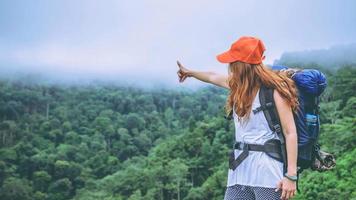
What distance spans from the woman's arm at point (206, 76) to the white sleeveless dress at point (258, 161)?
0.30 metres

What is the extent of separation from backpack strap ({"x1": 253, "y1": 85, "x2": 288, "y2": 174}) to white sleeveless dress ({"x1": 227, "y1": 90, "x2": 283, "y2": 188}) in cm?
2

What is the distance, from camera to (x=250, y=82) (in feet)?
6.28

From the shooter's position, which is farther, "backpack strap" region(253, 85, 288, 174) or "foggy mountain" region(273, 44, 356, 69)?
"foggy mountain" region(273, 44, 356, 69)

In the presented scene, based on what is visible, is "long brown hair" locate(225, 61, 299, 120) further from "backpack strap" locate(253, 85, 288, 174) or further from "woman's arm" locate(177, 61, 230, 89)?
"woman's arm" locate(177, 61, 230, 89)

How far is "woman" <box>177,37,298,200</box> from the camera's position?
1.86 metres

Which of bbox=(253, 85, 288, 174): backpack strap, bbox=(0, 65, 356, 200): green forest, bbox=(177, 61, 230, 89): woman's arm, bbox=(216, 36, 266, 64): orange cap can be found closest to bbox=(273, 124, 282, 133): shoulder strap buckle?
bbox=(253, 85, 288, 174): backpack strap

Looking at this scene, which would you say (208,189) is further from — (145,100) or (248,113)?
(145,100)

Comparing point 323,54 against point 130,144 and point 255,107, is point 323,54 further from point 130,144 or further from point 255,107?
point 255,107

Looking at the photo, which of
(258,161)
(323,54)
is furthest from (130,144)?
(258,161)

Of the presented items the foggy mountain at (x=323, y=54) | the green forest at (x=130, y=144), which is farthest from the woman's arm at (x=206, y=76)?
the foggy mountain at (x=323, y=54)

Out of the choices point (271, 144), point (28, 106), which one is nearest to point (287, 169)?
point (271, 144)

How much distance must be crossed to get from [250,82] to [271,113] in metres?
0.13

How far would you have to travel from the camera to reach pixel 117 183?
2900cm

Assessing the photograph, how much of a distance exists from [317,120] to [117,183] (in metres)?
27.7
